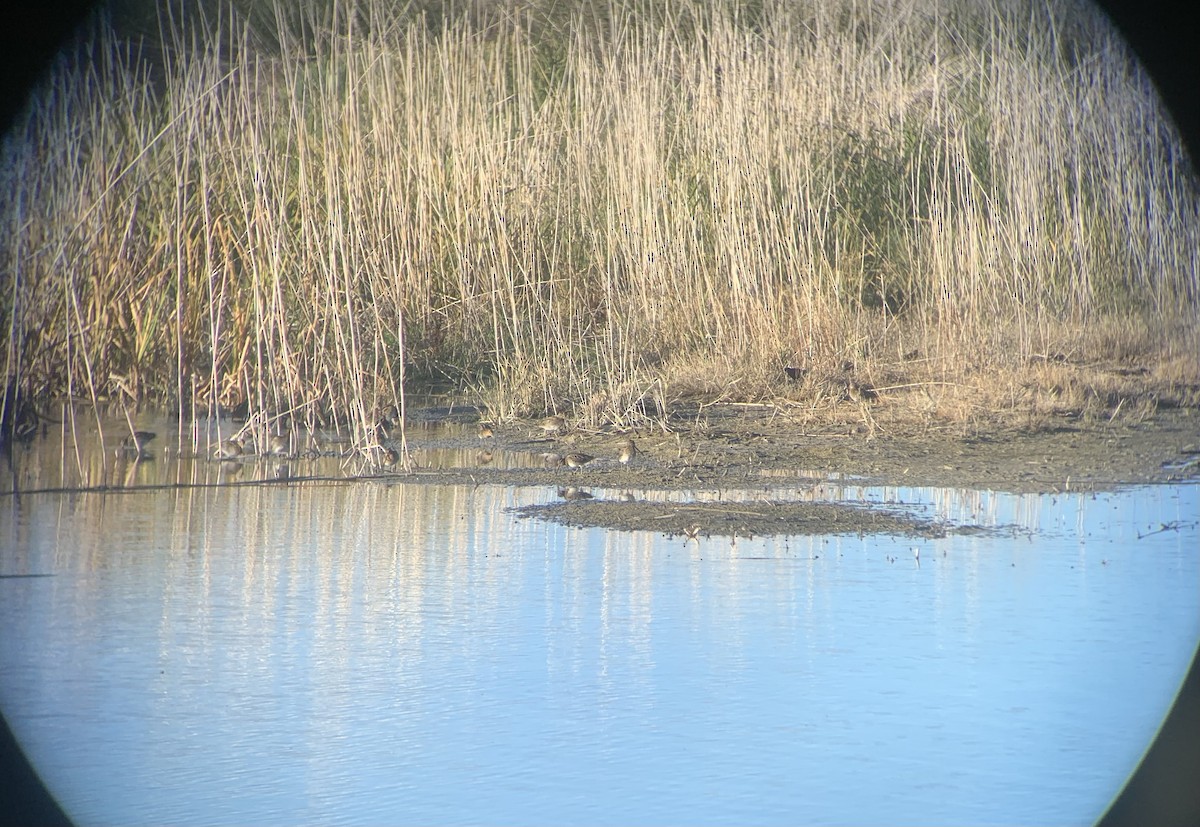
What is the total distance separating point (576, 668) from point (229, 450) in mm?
2700

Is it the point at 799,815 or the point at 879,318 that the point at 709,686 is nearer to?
the point at 799,815

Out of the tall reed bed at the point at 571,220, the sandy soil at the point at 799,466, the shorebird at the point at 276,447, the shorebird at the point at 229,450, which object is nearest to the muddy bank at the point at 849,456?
the sandy soil at the point at 799,466

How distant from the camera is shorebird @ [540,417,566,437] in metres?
5.65

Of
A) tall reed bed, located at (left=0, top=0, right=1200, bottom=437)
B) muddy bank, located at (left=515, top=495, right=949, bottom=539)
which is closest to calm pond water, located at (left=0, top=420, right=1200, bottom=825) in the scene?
muddy bank, located at (left=515, top=495, right=949, bottom=539)

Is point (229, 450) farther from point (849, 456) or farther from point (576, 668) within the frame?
point (576, 668)

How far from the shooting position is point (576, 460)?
4980mm

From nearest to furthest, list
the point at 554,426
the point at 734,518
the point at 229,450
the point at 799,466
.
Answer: the point at 734,518, the point at 799,466, the point at 229,450, the point at 554,426

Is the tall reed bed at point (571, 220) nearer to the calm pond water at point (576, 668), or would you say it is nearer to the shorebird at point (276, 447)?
the shorebird at point (276, 447)

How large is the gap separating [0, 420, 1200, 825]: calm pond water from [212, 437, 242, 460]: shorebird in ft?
3.08

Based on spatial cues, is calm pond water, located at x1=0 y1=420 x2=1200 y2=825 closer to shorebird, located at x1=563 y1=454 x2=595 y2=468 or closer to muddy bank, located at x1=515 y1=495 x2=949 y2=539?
muddy bank, located at x1=515 y1=495 x2=949 y2=539

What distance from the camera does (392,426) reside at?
5.78 m

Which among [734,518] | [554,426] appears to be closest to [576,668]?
[734,518]

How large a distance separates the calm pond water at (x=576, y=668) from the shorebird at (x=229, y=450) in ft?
3.08

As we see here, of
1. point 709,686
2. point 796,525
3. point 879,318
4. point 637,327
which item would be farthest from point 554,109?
point 709,686
